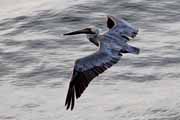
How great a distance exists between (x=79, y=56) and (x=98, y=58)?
5.54 m

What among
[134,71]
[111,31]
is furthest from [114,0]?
[111,31]

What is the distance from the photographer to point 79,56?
1633cm

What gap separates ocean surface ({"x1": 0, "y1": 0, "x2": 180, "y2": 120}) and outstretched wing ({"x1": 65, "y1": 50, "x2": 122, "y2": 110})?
3022 millimetres

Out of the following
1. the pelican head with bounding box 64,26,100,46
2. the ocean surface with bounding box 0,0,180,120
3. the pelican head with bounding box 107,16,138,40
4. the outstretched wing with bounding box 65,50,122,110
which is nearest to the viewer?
the outstretched wing with bounding box 65,50,122,110

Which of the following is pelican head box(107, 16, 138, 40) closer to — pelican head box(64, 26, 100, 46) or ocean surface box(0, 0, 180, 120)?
pelican head box(64, 26, 100, 46)

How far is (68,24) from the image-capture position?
18.4 metres

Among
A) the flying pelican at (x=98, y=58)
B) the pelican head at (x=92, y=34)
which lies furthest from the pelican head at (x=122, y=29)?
the pelican head at (x=92, y=34)

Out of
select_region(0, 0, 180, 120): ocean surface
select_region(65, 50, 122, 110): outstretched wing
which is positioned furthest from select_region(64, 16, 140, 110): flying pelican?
select_region(0, 0, 180, 120): ocean surface

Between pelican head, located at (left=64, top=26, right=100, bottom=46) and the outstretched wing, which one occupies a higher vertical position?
pelican head, located at (left=64, top=26, right=100, bottom=46)

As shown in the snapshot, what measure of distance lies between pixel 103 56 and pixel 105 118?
3022 mm

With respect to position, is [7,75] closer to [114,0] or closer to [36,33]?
[36,33]

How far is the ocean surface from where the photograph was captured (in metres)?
14.1

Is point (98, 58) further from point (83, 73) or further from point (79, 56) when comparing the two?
point (79, 56)

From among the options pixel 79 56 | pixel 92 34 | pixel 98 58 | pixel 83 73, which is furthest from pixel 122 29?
pixel 79 56
